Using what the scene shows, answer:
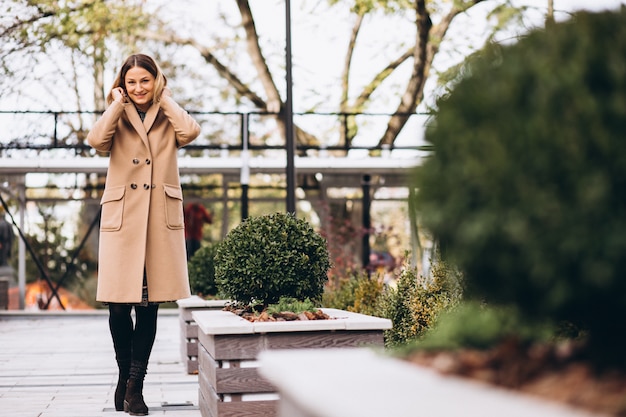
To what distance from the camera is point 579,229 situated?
2.06m

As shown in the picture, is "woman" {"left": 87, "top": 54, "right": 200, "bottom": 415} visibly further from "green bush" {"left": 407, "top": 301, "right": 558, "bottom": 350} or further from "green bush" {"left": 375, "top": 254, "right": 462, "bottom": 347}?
"green bush" {"left": 407, "top": 301, "right": 558, "bottom": 350}

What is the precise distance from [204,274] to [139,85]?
363 cm

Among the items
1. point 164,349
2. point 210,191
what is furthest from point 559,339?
point 210,191

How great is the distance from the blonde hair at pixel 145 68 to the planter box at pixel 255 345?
5.71 ft

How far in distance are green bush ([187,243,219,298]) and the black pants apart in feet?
10.6

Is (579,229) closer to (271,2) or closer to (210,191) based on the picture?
(271,2)

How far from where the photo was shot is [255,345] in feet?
16.3

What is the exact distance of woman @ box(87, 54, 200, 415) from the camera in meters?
5.76

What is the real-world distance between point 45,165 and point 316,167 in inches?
194

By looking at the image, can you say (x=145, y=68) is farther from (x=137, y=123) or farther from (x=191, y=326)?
(x=191, y=326)

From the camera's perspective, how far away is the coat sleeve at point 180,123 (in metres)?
5.92

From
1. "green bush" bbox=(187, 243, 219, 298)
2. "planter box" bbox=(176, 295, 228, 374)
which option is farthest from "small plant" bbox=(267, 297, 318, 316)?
"green bush" bbox=(187, 243, 219, 298)

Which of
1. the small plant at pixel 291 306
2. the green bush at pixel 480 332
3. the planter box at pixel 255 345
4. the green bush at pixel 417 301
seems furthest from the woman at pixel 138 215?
the green bush at pixel 480 332

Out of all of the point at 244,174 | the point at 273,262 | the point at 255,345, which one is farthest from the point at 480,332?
the point at 244,174
